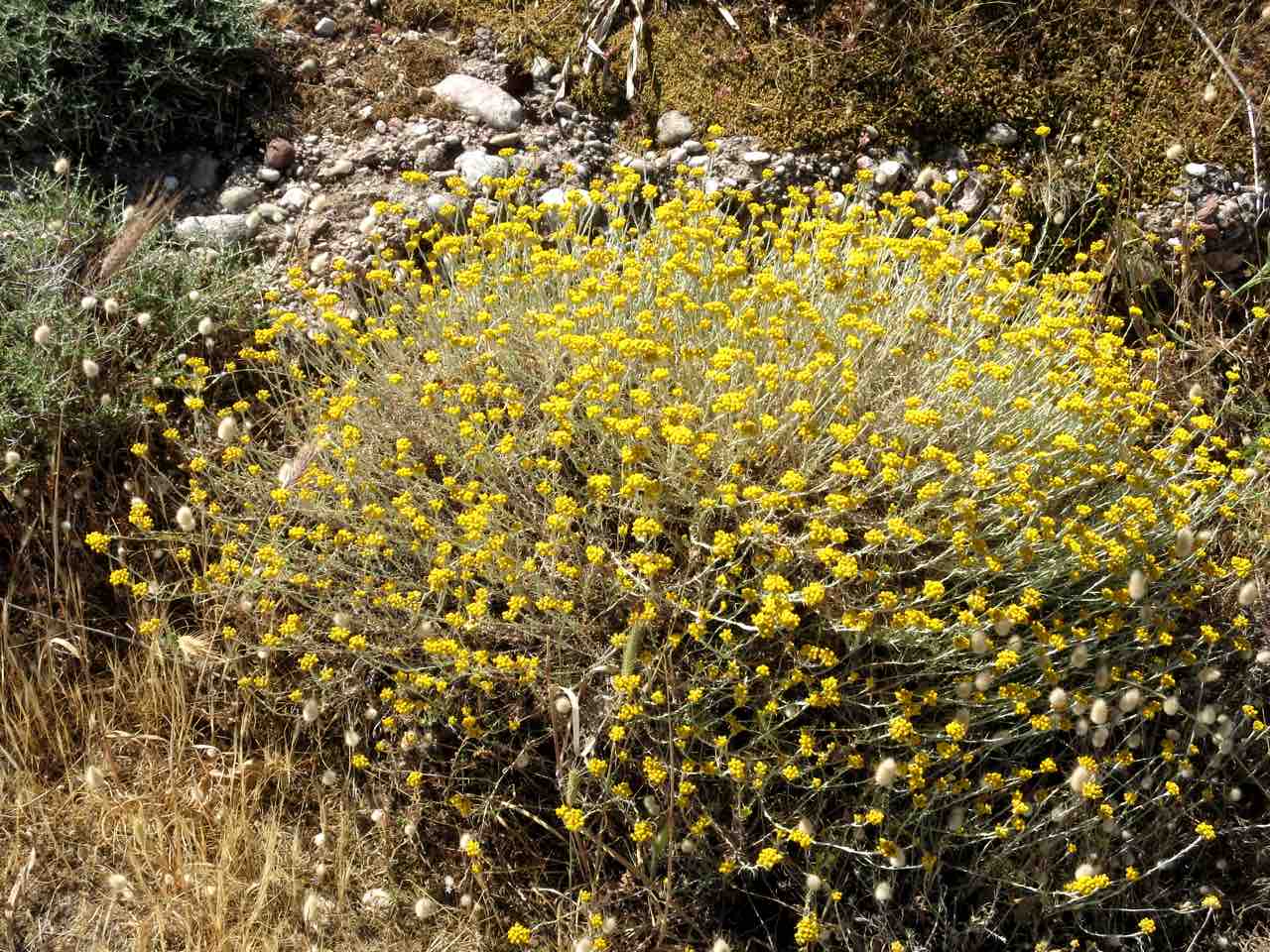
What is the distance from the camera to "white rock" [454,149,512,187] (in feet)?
13.3

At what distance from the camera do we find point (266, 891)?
2.73m

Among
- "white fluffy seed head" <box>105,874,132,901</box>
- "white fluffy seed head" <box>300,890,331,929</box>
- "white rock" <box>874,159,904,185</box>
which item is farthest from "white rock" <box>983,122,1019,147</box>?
Answer: "white fluffy seed head" <box>105,874,132,901</box>

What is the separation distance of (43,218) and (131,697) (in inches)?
65.0

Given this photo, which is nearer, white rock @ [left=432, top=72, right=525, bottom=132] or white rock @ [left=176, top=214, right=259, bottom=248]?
white rock @ [left=176, top=214, right=259, bottom=248]

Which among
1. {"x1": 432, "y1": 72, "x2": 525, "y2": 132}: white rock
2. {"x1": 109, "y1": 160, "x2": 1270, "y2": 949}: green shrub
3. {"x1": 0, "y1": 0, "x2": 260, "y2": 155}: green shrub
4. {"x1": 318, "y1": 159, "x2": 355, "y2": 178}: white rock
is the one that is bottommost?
{"x1": 109, "y1": 160, "x2": 1270, "y2": 949}: green shrub

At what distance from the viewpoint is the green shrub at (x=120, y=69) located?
12.5 feet

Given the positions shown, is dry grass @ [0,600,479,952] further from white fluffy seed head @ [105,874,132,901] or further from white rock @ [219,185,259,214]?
white rock @ [219,185,259,214]

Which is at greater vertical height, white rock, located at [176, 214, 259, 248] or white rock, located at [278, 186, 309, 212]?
white rock, located at [278, 186, 309, 212]

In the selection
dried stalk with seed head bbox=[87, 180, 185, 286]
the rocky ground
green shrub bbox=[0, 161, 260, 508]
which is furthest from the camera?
the rocky ground

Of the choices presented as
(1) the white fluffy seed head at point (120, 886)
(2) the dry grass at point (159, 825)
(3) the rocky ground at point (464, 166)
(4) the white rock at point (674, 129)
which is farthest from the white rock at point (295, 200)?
(1) the white fluffy seed head at point (120, 886)

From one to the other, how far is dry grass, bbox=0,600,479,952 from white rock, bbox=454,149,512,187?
6.64 ft

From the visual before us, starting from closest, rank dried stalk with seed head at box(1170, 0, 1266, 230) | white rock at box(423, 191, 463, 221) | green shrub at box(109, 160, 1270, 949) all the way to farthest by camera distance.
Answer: green shrub at box(109, 160, 1270, 949) < white rock at box(423, 191, 463, 221) < dried stalk with seed head at box(1170, 0, 1266, 230)

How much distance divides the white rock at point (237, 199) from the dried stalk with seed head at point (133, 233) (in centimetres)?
16

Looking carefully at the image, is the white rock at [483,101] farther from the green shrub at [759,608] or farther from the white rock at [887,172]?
the white rock at [887,172]
